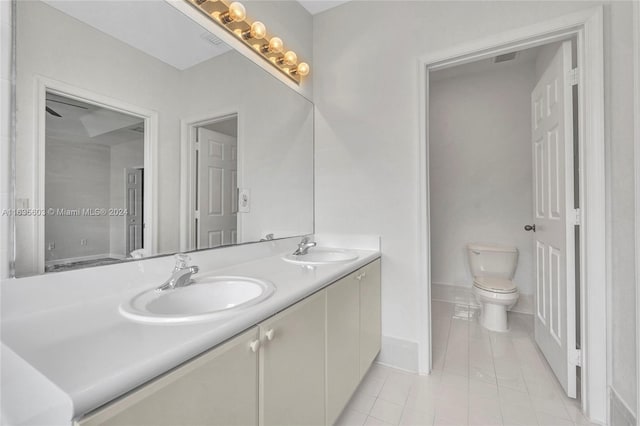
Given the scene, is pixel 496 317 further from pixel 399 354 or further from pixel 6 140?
pixel 6 140

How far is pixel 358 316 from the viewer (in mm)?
1428

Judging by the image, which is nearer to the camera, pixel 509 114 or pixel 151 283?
pixel 151 283

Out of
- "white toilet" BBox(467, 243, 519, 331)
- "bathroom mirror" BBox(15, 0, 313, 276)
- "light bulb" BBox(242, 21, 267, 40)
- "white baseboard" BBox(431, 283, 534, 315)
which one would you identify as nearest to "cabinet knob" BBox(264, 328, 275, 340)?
"bathroom mirror" BBox(15, 0, 313, 276)

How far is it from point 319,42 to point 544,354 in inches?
108

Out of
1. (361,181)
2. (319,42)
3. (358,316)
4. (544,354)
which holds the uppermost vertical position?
(319,42)

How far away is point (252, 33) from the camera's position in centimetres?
148

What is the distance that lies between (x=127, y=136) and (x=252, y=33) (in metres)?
0.94

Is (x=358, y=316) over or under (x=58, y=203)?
under

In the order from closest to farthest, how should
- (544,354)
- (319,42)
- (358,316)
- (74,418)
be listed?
(74,418), (358,316), (544,354), (319,42)

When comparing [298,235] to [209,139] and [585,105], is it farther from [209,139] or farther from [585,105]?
[585,105]

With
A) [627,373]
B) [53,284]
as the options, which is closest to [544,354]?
[627,373]

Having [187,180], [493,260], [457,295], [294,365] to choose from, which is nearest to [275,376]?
[294,365]

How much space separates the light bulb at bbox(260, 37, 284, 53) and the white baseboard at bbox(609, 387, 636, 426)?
248cm

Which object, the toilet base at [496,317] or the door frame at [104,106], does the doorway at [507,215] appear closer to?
the toilet base at [496,317]
